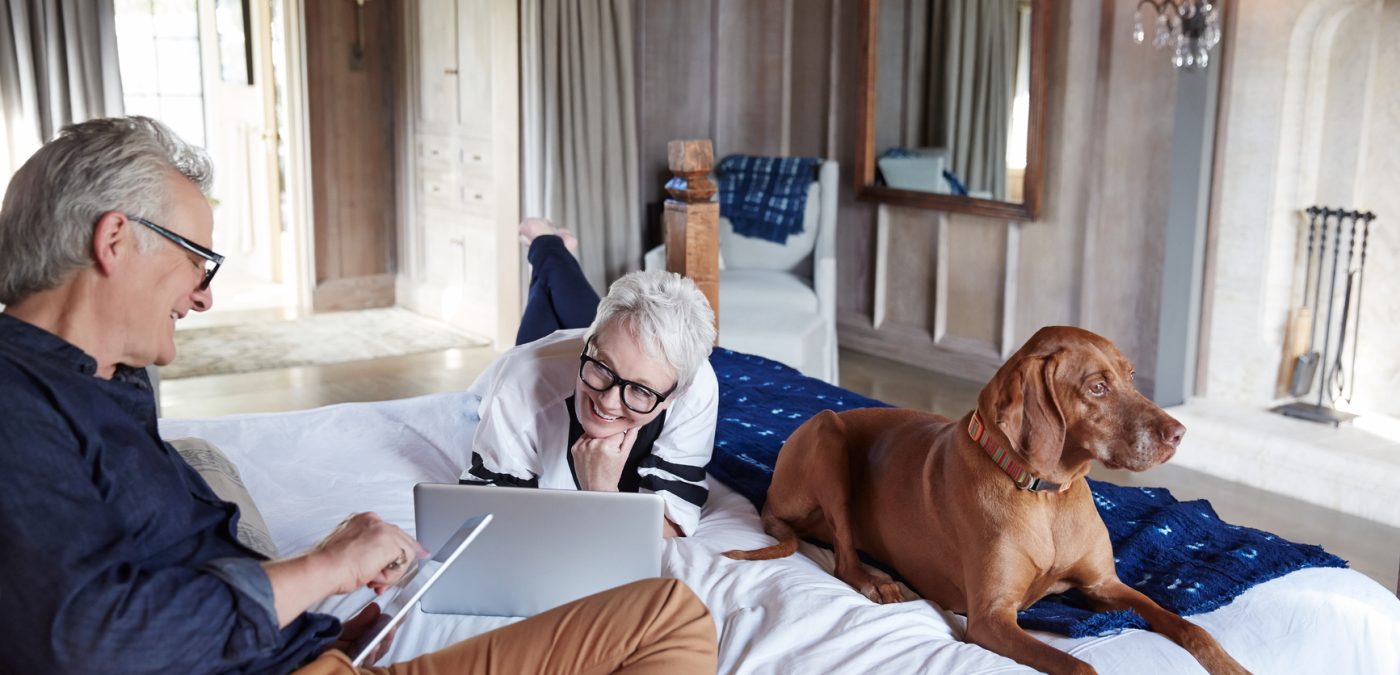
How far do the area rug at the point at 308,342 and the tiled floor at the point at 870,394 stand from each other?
5.1 inches

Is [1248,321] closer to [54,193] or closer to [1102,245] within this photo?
[1102,245]

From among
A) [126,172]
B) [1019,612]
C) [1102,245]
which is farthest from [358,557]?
[1102,245]

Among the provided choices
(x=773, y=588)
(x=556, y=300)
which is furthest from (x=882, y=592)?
(x=556, y=300)

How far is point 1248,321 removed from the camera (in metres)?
4.15

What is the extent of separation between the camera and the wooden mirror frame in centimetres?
464

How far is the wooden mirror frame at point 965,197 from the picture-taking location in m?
4.64

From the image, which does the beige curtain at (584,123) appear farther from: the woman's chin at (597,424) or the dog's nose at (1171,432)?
the dog's nose at (1171,432)

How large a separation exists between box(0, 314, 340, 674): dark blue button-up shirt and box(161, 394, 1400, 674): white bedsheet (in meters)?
0.53

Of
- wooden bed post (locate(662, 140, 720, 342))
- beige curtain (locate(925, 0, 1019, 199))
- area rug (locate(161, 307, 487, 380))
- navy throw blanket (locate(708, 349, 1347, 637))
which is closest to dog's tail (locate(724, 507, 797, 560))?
navy throw blanket (locate(708, 349, 1347, 637))

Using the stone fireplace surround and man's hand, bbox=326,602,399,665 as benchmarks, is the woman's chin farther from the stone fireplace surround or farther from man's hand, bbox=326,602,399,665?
the stone fireplace surround

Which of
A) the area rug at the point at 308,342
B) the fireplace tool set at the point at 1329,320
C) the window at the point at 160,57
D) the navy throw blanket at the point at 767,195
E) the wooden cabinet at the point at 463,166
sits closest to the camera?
the fireplace tool set at the point at 1329,320

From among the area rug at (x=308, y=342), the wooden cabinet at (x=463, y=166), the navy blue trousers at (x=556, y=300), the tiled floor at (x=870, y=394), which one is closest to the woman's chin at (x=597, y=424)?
the navy blue trousers at (x=556, y=300)

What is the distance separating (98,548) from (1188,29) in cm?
368

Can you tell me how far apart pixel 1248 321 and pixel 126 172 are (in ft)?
12.4
